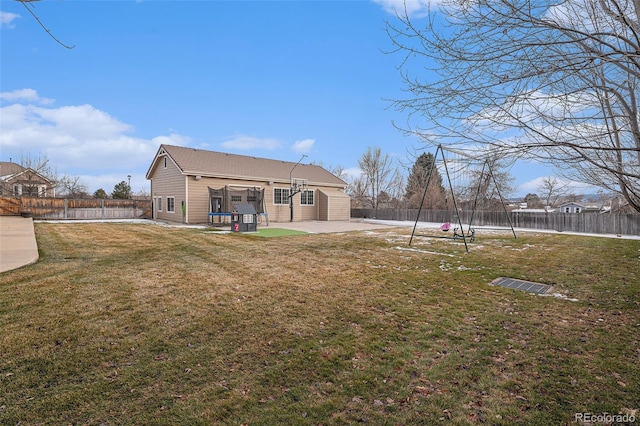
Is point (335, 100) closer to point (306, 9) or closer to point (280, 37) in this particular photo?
point (280, 37)

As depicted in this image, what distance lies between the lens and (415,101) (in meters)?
3.28

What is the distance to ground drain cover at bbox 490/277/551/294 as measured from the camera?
552 cm

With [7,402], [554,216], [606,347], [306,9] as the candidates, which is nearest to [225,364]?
[7,402]

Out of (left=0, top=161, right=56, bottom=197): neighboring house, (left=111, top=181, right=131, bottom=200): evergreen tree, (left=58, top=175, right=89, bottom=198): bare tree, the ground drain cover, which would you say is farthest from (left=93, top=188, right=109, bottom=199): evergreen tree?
the ground drain cover

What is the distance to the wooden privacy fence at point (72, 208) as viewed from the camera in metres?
22.6

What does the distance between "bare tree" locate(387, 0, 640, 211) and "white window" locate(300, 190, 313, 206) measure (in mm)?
21594

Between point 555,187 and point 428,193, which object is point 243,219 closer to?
point 555,187

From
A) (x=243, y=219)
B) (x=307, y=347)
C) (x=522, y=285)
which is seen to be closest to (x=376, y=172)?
(x=243, y=219)

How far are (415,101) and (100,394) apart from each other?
12.4 ft

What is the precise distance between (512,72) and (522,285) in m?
4.46

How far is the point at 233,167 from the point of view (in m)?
22.4

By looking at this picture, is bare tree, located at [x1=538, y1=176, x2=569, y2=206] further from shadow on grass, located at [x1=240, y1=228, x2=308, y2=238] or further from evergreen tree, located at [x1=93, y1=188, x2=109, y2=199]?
evergreen tree, located at [x1=93, y1=188, x2=109, y2=199]

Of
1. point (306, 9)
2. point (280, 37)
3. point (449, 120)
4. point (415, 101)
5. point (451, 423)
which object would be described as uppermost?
point (280, 37)

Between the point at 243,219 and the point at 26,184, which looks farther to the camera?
the point at 26,184
